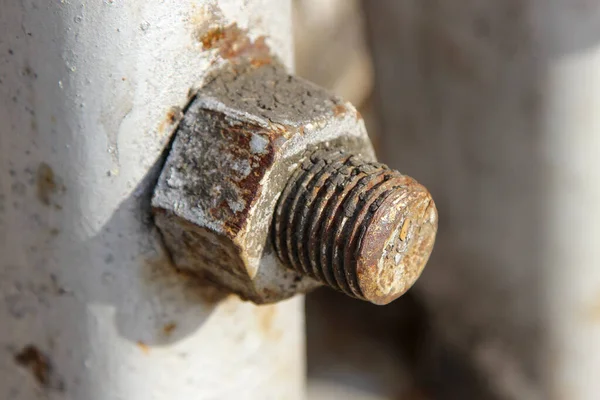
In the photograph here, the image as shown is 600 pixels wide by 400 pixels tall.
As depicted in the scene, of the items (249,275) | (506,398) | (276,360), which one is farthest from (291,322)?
(506,398)

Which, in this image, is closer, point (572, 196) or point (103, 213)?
point (103, 213)

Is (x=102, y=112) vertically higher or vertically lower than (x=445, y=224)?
higher

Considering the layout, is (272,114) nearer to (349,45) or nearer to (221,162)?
(221,162)

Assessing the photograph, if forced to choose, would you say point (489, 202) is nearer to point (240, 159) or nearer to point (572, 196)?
point (572, 196)

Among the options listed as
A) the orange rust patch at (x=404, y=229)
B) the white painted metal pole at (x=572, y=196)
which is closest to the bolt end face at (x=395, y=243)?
the orange rust patch at (x=404, y=229)

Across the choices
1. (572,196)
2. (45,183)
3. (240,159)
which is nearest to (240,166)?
(240,159)

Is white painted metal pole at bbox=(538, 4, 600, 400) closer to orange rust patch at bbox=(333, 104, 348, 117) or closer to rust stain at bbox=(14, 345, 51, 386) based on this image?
orange rust patch at bbox=(333, 104, 348, 117)

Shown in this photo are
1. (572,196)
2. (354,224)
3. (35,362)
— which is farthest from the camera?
(572,196)

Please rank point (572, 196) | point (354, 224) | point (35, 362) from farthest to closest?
point (572, 196) < point (35, 362) < point (354, 224)
